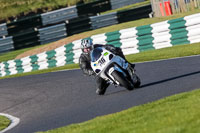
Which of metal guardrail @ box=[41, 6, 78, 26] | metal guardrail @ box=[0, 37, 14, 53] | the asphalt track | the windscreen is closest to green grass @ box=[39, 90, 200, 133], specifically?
the asphalt track

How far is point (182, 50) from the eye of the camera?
16.2 metres

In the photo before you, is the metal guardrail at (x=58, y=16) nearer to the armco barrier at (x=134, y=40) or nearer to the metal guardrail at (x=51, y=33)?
the metal guardrail at (x=51, y=33)

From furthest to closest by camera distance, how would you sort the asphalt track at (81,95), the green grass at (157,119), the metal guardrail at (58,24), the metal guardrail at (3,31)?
the metal guardrail at (3,31) → the metal guardrail at (58,24) → the asphalt track at (81,95) → the green grass at (157,119)

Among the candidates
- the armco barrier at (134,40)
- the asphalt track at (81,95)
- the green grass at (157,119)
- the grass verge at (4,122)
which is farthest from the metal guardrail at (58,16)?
the green grass at (157,119)

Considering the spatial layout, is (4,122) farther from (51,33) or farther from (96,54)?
(51,33)

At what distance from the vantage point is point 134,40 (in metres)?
19.3

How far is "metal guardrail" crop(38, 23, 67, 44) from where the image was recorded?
29.3 m

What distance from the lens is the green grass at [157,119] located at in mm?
6230

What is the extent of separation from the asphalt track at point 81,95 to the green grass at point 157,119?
1099 mm

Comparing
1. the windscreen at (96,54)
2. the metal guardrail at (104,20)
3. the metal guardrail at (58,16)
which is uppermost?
the windscreen at (96,54)

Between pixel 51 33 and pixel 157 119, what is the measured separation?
23139 millimetres

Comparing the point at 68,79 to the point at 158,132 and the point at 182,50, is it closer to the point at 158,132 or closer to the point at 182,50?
the point at 182,50

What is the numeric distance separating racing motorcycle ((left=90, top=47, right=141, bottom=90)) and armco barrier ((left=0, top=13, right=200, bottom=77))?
6.48m

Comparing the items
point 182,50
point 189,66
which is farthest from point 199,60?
point 182,50
